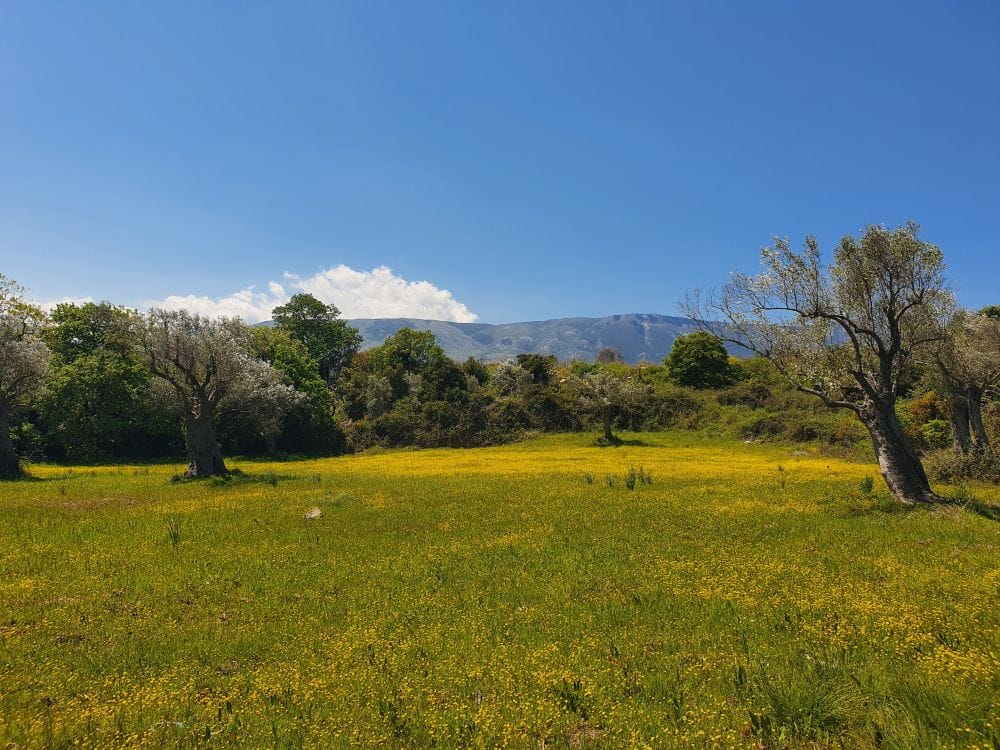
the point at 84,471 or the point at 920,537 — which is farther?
the point at 84,471

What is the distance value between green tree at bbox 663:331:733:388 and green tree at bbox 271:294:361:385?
5802 cm

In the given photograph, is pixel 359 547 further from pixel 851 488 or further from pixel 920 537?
pixel 851 488

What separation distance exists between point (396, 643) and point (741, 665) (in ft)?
17.9

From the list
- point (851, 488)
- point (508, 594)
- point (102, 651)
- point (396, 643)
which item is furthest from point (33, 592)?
point (851, 488)

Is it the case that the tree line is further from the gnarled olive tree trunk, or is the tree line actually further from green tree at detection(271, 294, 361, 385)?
green tree at detection(271, 294, 361, 385)

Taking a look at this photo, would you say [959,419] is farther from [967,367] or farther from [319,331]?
[319,331]

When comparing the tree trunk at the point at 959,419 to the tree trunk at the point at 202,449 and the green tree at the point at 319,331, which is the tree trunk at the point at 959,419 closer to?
the tree trunk at the point at 202,449

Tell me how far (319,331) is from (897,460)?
301ft

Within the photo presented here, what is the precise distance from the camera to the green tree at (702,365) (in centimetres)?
6612

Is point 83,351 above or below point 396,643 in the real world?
above

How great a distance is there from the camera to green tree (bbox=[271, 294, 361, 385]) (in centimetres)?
9388

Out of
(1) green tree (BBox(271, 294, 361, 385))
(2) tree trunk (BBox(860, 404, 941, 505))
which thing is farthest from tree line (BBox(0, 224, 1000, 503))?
(1) green tree (BBox(271, 294, 361, 385))

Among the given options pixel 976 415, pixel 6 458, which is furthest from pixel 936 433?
pixel 6 458

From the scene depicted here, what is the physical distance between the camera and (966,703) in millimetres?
6047
